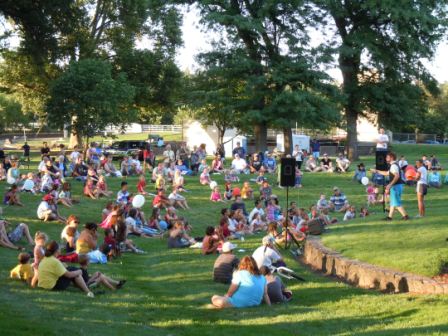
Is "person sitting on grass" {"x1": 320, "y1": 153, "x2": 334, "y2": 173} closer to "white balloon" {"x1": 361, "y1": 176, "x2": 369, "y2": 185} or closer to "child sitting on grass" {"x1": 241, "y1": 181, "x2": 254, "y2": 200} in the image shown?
"white balloon" {"x1": 361, "y1": 176, "x2": 369, "y2": 185}

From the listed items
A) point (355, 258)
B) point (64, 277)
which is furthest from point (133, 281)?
point (355, 258)

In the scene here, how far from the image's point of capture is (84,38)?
153 ft

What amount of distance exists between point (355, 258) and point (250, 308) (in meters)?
3.64

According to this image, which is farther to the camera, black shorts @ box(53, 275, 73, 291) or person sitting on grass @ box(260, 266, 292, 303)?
black shorts @ box(53, 275, 73, 291)

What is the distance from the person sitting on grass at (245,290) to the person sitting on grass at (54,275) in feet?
7.97

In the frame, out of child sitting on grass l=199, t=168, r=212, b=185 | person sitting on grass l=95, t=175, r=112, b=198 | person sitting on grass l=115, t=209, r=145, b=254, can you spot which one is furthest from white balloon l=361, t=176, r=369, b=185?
person sitting on grass l=115, t=209, r=145, b=254

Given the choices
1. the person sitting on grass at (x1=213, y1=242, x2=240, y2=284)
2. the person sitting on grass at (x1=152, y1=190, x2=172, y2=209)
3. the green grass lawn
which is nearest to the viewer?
the green grass lawn

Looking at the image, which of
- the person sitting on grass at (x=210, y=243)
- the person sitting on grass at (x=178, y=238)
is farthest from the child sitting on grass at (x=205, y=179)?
the person sitting on grass at (x=210, y=243)

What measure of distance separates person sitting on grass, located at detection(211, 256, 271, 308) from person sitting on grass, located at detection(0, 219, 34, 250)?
695 centimetres

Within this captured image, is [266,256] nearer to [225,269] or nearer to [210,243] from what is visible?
[225,269]

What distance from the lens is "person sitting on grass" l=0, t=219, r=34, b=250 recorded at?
15828 millimetres

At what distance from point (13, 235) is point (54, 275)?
216 inches

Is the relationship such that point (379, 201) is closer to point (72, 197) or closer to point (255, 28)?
point (72, 197)

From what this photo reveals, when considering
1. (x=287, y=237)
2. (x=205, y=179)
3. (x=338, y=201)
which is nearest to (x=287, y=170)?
(x=287, y=237)
